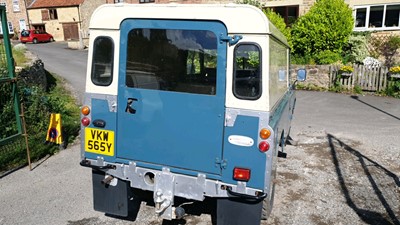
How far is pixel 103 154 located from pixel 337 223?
9.85ft

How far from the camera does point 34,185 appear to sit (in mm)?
5090

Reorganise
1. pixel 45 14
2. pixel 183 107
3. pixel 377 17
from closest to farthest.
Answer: pixel 183 107 → pixel 377 17 → pixel 45 14

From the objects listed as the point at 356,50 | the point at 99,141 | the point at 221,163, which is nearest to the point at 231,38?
the point at 221,163

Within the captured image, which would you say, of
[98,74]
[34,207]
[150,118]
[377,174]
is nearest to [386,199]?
[377,174]

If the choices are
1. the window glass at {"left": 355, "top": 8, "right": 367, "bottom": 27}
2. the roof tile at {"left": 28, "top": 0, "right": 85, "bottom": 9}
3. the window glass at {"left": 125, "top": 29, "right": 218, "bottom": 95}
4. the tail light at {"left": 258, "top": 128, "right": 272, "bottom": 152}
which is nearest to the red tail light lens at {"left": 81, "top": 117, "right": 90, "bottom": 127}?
the window glass at {"left": 125, "top": 29, "right": 218, "bottom": 95}

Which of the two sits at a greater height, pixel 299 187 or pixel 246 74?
pixel 246 74

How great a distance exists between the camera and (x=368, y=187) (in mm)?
5156

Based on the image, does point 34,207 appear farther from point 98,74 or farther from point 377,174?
point 377,174

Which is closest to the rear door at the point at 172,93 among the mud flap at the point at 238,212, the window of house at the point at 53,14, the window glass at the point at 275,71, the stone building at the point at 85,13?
the mud flap at the point at 238,212

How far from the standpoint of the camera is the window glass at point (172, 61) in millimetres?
3334

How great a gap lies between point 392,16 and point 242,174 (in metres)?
19.9

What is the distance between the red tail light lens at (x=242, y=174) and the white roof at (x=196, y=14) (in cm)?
134

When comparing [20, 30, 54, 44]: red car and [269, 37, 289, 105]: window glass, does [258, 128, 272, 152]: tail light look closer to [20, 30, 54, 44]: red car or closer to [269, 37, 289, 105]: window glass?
[269, 37, 289, 105]: window glass

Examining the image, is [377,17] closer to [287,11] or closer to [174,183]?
[287,11]
